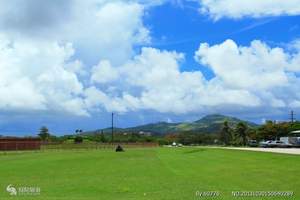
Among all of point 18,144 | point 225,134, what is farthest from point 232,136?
point 18,144

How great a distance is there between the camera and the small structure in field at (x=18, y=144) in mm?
117812

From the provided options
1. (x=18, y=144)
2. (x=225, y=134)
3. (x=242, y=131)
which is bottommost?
(x=18, y=144)

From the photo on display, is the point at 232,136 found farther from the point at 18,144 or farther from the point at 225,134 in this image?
the point at 18,144

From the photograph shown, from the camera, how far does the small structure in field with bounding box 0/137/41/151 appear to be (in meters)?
118

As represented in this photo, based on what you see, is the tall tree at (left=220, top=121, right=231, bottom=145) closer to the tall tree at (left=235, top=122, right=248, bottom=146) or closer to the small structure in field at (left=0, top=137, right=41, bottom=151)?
the tall tree at (left=235, top=122, right=248, bottom=146)

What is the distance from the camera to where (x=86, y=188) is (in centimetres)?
2434

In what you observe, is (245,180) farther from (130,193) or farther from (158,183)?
(130,193)

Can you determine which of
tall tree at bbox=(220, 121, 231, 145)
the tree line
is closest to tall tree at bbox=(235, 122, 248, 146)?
the tree line

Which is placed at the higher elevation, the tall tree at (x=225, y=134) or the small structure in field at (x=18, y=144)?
the tall tree at (x=225, y=134)

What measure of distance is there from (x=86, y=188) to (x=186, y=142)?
152 m

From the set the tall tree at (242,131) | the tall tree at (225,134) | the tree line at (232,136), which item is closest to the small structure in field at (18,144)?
the tree line at (232,136)

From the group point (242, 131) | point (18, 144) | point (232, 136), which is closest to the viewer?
point (18, 144)

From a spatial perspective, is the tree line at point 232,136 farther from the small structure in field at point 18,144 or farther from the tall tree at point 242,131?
the small structure in field at point 18,144

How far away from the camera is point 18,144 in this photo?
120375mm
